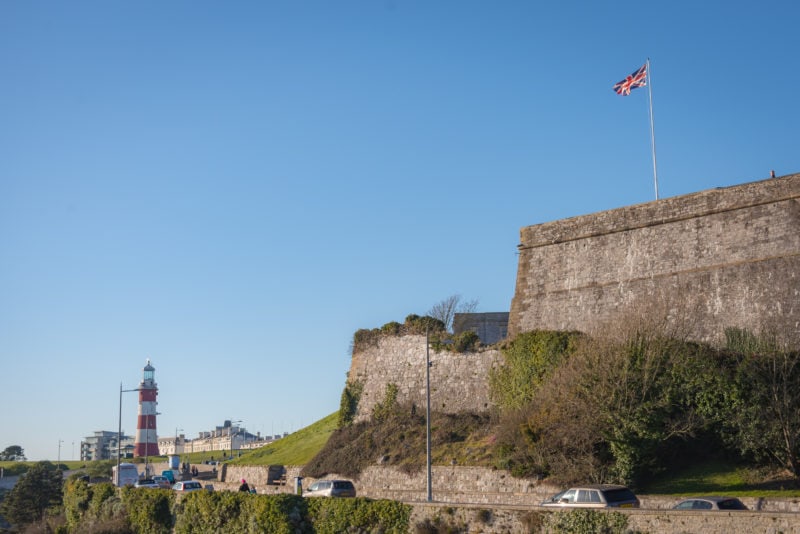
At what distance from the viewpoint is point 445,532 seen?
73.8ft

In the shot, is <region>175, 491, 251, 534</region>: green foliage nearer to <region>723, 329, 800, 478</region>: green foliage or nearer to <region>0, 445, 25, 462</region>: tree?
<region>723, 329, 800, 478</region>: green foliage

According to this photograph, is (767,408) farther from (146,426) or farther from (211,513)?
(146,426)

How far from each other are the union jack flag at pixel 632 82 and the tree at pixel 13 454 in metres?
154

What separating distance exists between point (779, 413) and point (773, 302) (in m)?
6.08

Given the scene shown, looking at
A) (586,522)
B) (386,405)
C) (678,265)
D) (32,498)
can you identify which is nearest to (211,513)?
(386,405)

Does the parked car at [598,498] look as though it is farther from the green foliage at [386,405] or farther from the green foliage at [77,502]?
the green foliage at [77,502]

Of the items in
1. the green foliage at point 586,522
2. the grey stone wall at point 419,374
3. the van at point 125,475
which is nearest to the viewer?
the green foliage at point 586,522

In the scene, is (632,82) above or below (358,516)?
above

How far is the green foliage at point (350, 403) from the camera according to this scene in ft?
154

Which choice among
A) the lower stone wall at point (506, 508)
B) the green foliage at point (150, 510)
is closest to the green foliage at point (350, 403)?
the lower stone wall at point (506, 508)

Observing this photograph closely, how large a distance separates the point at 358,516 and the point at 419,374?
19373 mm

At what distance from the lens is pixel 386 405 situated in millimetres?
45031

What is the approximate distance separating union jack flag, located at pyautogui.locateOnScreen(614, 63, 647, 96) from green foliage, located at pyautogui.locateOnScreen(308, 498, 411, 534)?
873 inches

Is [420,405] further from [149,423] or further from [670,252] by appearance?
[149,423]
